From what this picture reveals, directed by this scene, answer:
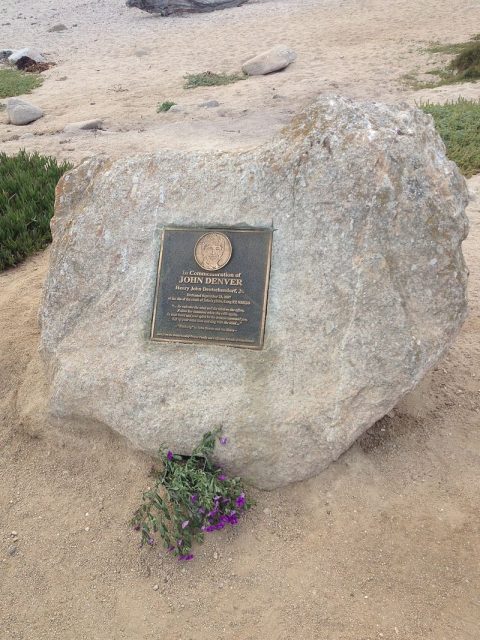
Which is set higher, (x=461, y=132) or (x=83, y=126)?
(x=461, y=132)

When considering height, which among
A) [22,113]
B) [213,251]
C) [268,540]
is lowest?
[22,113]

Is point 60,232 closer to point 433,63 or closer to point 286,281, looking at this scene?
point 286,281

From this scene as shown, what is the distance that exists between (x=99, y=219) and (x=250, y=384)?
4.34 feet

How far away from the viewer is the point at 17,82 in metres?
14.4

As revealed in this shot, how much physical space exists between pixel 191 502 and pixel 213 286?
1104mm

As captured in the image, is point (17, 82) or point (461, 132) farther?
point (17, 82)

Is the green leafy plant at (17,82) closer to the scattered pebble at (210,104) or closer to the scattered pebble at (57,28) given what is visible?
the scattered pebble at (210,104)

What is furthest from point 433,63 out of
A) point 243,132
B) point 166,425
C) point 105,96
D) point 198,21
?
point 166,425

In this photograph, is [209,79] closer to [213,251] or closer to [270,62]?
[270,62]

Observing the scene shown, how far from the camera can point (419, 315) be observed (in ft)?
8.79

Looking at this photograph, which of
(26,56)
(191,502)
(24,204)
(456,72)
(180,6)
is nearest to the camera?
(191,502)

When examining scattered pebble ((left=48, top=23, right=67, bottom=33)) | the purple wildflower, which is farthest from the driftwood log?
the purple wildflower

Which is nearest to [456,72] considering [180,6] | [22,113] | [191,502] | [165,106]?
[165,106]

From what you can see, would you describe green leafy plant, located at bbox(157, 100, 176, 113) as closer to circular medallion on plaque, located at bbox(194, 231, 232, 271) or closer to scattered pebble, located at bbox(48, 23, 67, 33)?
circular medallion on plaque, located at bbox(194, 231, 232, 271)
